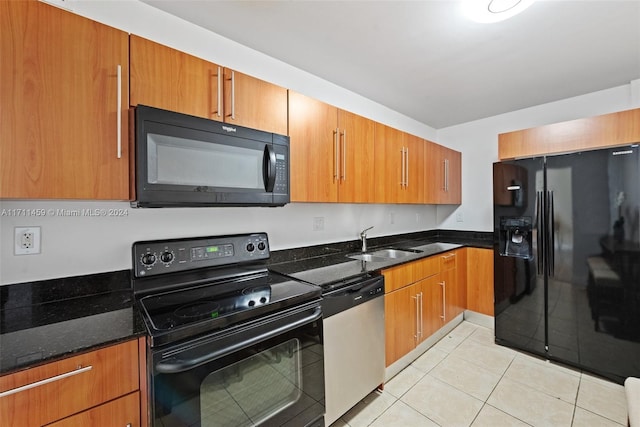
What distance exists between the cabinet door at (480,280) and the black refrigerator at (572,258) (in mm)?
295

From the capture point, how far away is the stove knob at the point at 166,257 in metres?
1.40

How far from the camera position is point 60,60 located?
989 millimetres

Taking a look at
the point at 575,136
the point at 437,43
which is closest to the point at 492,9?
the point at 437,43

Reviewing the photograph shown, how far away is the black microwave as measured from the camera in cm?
113

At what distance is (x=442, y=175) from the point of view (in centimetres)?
310

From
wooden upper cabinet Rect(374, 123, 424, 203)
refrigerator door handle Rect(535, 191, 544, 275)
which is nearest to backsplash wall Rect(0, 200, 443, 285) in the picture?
wooden upper cabinet Rect(374, 123, 424, 203)

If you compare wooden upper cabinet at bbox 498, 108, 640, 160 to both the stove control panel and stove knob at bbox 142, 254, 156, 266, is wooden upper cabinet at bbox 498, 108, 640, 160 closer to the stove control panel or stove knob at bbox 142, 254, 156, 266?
the stove control panel

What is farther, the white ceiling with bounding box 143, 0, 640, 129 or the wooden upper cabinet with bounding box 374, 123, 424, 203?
the wooden upper cabinet with bounding box 374, 123, 424, 203

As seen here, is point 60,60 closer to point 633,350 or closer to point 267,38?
point 267,38

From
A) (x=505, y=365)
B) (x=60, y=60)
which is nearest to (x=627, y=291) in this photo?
(x=505, y=365)

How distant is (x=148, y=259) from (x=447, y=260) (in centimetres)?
252

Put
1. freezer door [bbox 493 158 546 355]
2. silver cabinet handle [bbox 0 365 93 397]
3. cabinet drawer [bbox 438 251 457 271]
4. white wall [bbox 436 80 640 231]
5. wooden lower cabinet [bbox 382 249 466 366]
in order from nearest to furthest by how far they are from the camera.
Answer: silver cabinet handle [bbox 0 365 93 397] < wooden lower cabinet [bbox 382 249 466 366] < freezer door [bbox 493 158 546 355] < cabinet drawer [bbox 438 251 457 271] < white wall [bbox 436 80 640 231]

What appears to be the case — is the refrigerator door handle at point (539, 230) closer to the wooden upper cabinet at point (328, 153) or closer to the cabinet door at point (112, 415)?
the wooden upper cabinet at point (328, 153)

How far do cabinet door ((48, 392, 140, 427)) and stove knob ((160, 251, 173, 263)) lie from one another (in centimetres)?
63
